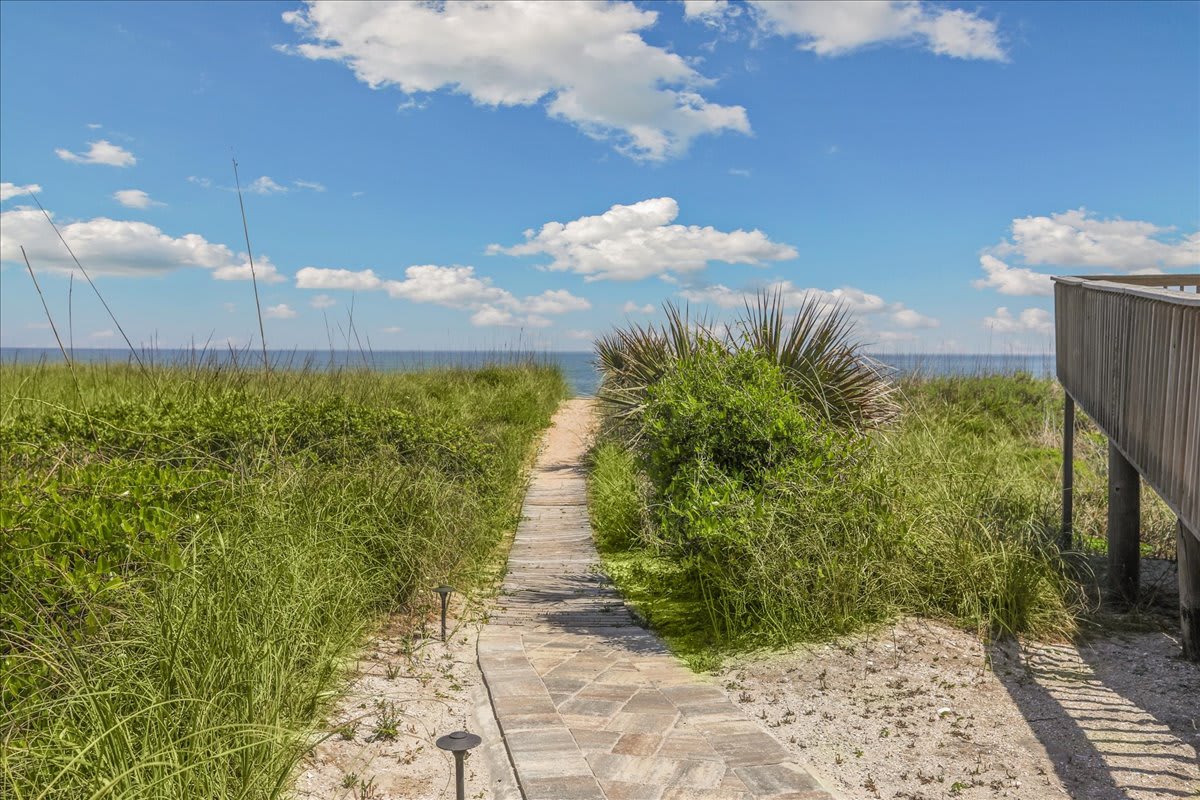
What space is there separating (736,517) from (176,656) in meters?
3.24

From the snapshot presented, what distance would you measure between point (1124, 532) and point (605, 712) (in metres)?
4.78

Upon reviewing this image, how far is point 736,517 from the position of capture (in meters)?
5.23

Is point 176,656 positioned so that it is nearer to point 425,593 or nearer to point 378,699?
point 378,699

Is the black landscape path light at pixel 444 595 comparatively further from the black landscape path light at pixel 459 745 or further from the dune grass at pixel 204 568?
the black landscape path light at pixel 459 745

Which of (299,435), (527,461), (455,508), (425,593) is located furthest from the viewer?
(527,461)

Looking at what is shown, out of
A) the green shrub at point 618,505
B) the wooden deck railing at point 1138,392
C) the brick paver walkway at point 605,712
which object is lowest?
the brick paver walkway at point 605,712

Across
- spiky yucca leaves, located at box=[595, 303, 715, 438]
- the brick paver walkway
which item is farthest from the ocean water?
the brick paver walkway

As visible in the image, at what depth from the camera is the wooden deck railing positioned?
388 cm

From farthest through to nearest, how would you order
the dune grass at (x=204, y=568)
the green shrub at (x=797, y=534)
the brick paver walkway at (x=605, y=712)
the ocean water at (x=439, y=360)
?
the ocean water at (x=439, y=360) < the green shrub at (x=797, y=534) < the brick paver walkway at (x=605, y=712) < the dune grass at (x=204, y=568)

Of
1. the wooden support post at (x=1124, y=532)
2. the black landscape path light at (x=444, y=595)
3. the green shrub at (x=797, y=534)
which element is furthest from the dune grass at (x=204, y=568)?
the wooden support post at (x=1124, y=532)

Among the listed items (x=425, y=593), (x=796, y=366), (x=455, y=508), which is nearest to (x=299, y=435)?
(x=455, y=508)

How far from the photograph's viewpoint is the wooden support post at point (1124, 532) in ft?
21.2

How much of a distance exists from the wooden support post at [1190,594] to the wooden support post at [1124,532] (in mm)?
1228

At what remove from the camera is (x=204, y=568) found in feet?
12.9
